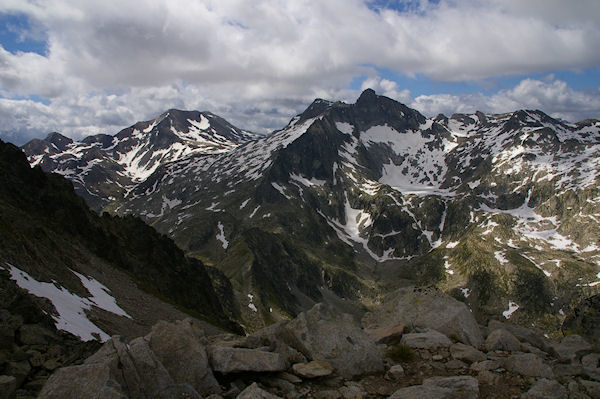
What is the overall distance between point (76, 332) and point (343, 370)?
60.8 feet

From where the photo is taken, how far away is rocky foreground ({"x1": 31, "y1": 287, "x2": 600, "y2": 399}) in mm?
10648

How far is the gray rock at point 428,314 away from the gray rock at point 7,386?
16.0m

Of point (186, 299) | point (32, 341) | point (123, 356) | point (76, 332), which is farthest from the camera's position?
point (186, 299)

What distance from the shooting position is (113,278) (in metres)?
57.2

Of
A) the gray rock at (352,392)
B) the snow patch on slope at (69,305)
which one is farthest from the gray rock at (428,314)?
the snow patch on slope at (69,305)

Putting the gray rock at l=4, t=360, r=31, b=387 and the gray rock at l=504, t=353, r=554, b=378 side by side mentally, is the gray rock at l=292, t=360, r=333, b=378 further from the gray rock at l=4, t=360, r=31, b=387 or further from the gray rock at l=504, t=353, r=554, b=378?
the gray rock at l=4, t=360, r=31, b=387

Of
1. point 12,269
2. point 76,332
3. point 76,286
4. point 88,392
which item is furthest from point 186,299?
point 88,392

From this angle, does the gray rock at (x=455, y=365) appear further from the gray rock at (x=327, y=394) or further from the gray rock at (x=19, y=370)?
the gray rock at (x=19, y=370)

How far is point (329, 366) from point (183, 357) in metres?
5.04

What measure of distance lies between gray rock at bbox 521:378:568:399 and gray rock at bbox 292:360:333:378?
19.6 ft

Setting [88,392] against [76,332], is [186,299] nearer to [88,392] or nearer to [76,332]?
[76,332]

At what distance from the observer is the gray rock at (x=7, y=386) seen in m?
10.8

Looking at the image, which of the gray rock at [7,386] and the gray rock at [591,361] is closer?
the gray rock at [7,386]

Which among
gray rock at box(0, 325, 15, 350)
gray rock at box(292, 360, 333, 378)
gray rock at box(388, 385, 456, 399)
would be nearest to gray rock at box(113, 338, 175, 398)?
gray rock at box(292, 360, 333, 378)
